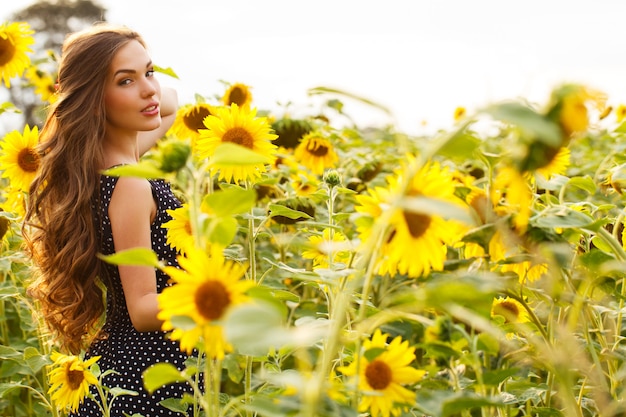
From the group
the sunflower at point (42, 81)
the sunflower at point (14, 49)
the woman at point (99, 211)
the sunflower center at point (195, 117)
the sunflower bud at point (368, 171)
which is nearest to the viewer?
the woman at point (99, 211)

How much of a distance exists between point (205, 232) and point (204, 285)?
6 cm

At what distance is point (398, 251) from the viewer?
765 millimetres

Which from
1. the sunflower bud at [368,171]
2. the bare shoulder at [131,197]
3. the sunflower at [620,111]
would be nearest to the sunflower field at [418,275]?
the bare shoulder at [131,197]

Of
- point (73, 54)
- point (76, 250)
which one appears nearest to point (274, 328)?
point (76, 250)

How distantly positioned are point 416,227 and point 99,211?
1.11m

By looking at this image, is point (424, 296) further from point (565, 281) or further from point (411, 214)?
point (565, 281)

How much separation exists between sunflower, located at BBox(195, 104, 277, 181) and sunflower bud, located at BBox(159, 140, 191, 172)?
26.3 inches

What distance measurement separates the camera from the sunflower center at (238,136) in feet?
4.83

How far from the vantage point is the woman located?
166cm

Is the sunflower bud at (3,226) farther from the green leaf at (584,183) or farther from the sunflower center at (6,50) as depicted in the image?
the green leaf at (584,183)

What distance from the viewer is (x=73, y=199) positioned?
168 centimetres

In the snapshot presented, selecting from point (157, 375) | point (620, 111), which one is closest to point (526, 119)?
point (157, 375)

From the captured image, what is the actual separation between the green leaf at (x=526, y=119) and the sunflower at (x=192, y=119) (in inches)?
53.8

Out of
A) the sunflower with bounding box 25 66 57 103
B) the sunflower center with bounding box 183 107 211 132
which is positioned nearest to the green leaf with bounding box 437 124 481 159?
the sunflower center with bounding box 183 107 211 132
